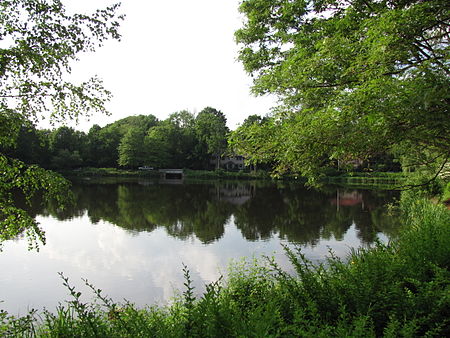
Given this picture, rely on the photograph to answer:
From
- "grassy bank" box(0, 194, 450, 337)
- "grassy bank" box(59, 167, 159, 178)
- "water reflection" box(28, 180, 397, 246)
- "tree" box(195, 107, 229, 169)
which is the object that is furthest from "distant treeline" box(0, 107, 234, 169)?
"grassy bank" box(0, 194, 450, 337)

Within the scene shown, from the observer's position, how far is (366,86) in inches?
166

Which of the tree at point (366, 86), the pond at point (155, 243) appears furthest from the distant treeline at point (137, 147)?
the tree at point (366, 86)

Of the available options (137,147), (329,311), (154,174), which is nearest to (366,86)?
(329,311)

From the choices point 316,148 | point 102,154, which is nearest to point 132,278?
point 316,148

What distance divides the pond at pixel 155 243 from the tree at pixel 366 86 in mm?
1784

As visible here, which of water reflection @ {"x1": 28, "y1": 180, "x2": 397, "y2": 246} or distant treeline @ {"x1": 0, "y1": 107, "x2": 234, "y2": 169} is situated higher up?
distant treeline @ {"x1": 0, "y1": 107, "x2": 234, "y2": 169}

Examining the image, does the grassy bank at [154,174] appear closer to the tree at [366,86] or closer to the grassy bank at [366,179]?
the grassy bank at [366,179]

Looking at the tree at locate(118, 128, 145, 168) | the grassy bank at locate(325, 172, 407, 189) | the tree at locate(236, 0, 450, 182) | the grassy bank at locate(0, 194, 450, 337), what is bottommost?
the grassy bank at locate(325, 172, 407, 189)

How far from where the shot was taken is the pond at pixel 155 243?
29.4ft

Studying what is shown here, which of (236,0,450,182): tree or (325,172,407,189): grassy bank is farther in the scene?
(325,172,407,189): grassy bank

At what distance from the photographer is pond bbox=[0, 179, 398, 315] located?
8969 millimetres

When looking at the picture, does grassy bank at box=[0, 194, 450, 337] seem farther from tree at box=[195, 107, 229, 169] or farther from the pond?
tree at box=[195, 107, 229, 169]

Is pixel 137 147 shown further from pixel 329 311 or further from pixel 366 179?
pixel 329 311

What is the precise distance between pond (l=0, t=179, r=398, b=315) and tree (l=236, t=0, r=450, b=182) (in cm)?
178
